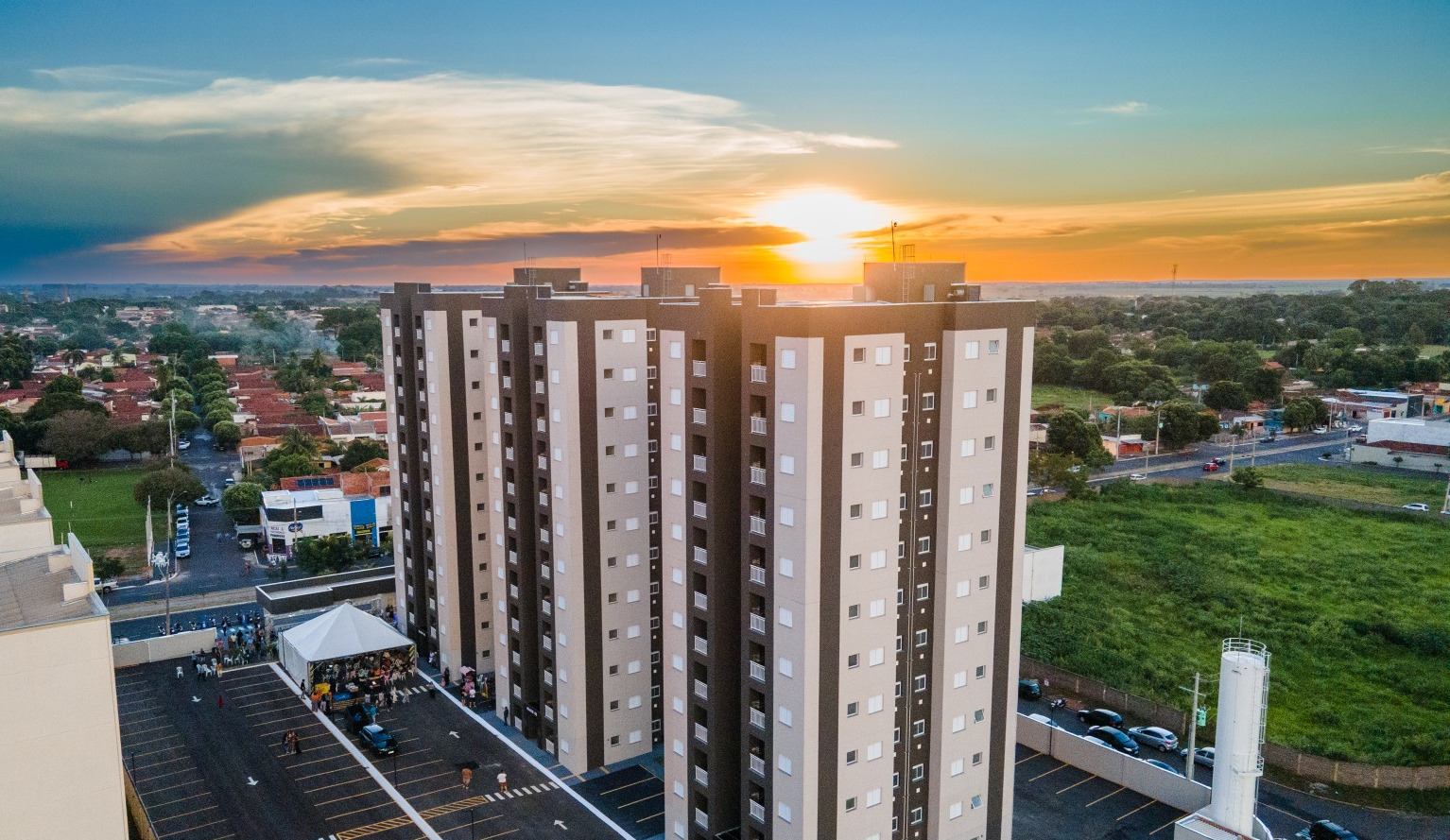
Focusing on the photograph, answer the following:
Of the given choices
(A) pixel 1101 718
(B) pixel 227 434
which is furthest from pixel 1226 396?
(B) pixel 227 434

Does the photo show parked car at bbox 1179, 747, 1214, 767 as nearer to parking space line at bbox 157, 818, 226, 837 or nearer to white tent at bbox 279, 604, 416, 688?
white tent at bbox 279, 604, 416, 688

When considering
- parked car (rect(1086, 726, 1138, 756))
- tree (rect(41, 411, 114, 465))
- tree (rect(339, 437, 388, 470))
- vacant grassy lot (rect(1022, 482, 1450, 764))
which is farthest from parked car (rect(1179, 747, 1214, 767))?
tree (rect(41, 411, 114, 465))

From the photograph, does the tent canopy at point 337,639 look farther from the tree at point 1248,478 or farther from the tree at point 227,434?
the tree at point 1248,478

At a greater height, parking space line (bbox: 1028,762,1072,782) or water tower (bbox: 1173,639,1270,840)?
water tower (bbox: 1173,639,1270,840)

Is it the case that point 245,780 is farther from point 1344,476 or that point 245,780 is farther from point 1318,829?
point 1344,476

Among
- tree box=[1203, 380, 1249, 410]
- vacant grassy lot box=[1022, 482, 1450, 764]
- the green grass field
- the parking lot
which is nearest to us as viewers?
the parking lot

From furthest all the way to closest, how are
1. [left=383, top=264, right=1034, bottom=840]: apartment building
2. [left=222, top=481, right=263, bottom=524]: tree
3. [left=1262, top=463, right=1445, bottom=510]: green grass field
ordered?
[left=1262, top=463, right=1445, bottom=510]: green grass field, [left=222, top=481, right=263, bottom=524]: tree, [left=383, top=264, right=1034, bottom=840]: apartment building
